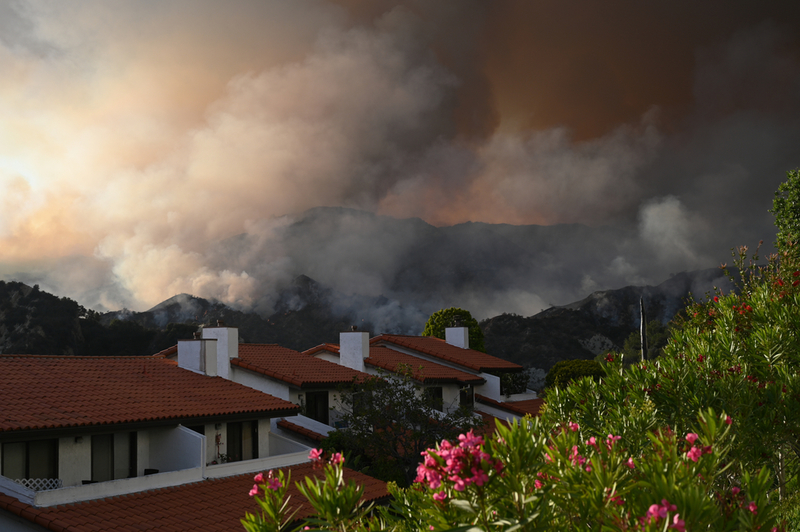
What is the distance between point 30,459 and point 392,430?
551 inches

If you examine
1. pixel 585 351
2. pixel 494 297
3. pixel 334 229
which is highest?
pixel 334 229

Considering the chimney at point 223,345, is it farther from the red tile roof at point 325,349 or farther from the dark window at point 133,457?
the red tile roof at point 325,349

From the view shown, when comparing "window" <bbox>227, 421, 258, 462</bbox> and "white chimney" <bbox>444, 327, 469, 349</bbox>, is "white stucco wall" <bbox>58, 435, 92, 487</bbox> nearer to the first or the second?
"window" <bbox>227, 421, 258, 462</bbox>

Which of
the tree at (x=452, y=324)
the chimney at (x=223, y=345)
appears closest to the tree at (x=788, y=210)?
the chimney at (x=223, y=345)

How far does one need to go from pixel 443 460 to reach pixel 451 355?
43.9 metres

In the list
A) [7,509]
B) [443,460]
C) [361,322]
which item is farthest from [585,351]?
[443,460]

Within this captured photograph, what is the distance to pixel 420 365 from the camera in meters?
37.2

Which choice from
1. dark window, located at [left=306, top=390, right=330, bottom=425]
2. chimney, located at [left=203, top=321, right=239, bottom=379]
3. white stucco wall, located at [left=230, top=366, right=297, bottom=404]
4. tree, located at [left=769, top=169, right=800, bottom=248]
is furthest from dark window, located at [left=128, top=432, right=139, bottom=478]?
tree, located at [left=769, top=169, right=800, bottom=248]

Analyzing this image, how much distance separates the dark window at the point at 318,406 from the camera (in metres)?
31.3

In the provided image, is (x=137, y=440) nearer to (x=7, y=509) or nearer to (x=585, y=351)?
(x=7, y=509)

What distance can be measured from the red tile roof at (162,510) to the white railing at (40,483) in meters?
1.42

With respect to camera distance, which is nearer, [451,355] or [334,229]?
[451,355]

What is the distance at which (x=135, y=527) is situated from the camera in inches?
609

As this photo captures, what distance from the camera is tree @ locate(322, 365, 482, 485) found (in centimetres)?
2655
